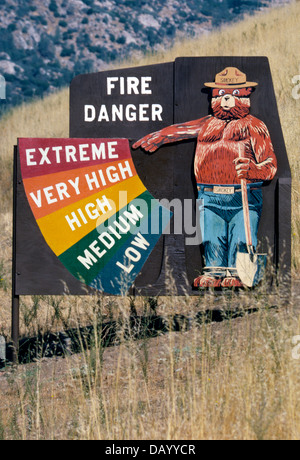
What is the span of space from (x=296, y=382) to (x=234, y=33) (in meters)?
14.6

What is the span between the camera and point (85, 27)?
2758 inches

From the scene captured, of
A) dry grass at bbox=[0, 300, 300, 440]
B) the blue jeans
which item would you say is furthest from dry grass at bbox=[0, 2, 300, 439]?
the blue jeans

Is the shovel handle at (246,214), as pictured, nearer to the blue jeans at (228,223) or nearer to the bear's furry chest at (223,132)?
the blue jeans at (228,223)

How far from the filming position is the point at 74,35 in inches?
2717

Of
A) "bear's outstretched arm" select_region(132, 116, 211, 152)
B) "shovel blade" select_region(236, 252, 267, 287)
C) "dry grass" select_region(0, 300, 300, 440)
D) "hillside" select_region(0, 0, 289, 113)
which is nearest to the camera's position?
"dry grass" select_region(0, 300, 300, 440)

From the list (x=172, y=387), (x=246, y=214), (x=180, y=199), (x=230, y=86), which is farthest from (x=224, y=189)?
(x=172, y=387)

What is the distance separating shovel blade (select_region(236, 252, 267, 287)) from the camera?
6637mm

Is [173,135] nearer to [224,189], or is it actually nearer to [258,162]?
[224,189]

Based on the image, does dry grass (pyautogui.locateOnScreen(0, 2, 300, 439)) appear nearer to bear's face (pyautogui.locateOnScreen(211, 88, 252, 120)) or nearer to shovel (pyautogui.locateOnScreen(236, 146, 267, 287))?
shovel (pyautogui.locateOnScreen(236, 146, 267, 287))

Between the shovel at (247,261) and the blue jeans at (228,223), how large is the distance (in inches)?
1.2

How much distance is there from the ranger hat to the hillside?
5243 cm

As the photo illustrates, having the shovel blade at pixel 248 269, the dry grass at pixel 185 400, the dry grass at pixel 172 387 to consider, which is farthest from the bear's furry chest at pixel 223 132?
the dry grass at pixel 185 400

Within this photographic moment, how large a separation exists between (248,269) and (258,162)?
1.05 meters
